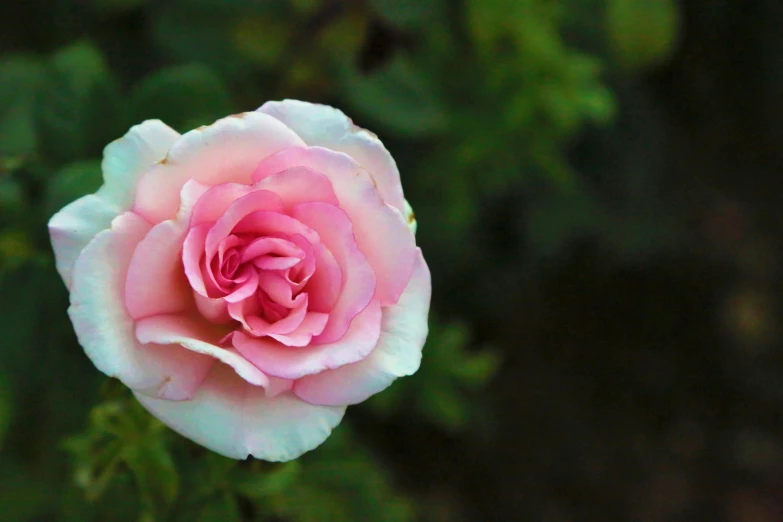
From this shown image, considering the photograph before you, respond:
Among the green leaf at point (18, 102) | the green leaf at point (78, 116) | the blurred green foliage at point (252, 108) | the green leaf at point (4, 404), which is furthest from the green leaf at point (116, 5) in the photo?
the green leaf at point (4, 404)

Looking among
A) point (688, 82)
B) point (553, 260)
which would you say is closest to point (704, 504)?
point (553, 260)

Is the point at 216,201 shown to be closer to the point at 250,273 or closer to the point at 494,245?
the point at 250,273

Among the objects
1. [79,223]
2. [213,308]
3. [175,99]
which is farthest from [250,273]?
[175,99]

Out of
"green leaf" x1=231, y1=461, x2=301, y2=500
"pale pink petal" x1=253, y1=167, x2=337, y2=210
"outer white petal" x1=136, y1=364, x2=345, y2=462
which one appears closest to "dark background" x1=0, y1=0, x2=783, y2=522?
"green leaf" x1=231, y1=461, x2=301, y2=500

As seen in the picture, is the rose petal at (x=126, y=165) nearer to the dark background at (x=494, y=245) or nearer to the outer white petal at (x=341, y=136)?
the outer white petal at (x=341, y=136)

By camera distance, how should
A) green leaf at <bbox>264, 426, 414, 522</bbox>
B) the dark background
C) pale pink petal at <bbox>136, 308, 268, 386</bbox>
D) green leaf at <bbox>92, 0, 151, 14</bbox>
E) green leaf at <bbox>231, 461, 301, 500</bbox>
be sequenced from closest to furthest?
pale pink petal at <bbox>136, 308, 268, 386</bbox>, green leaf at <bbox>231, 461, 301, 500</bbox>, the dark background, green leaf at <bbox>264, 426, 414, 522</bbox>, green leaf at <bbox>92, 0, 151, 14</bbox>

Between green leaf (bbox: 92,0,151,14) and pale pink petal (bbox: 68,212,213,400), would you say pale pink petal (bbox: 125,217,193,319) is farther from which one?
green leaf (bbox: 92,0,151,14)

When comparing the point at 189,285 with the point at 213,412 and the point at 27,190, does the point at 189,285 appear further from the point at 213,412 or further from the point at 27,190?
the point at 27,190
